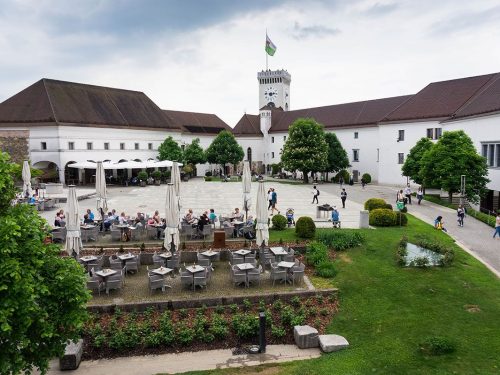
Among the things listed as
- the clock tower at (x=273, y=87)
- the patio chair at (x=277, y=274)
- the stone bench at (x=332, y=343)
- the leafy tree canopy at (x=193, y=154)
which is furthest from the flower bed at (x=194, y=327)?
the clock tower at (x=273, y=87)

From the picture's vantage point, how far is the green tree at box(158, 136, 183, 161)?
60.2m

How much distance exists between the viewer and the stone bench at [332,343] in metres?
11.4

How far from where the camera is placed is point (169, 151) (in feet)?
198

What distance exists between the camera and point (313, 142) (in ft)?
186

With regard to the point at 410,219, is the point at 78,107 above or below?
above

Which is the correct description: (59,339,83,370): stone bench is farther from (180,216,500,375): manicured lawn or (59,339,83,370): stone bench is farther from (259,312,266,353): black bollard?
(259,312,266,353): black bollard

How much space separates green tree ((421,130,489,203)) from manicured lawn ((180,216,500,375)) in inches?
605

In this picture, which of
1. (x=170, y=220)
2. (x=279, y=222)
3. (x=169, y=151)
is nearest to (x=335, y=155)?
(x=169, y=151)

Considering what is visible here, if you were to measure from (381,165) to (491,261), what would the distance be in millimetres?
39614

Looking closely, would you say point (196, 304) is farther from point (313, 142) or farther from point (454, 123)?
point (313, 142)

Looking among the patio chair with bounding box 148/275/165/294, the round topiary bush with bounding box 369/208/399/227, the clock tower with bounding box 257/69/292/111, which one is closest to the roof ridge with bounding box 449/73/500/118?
the round topiary bush with bounding box 369/208/399/227

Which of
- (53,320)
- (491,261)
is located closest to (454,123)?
(491,261)

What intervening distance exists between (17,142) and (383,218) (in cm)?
4578

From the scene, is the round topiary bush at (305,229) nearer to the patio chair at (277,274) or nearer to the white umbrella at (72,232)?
the patio chair at (277,274)
